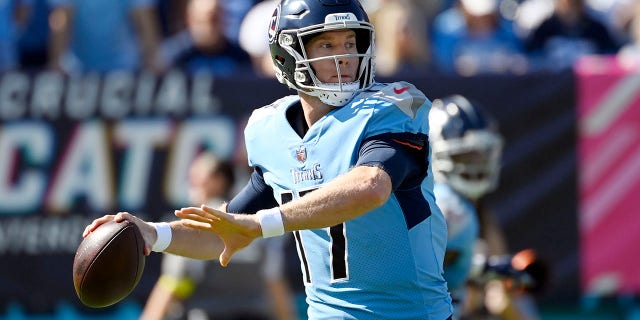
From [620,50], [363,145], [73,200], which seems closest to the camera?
[363,145]

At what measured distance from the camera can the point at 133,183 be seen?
843 centimetres

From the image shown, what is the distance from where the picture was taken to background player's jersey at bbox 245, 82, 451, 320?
161 inches

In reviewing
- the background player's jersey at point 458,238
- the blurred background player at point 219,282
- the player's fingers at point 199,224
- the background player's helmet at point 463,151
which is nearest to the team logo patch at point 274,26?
the player's fingers at point 199,224

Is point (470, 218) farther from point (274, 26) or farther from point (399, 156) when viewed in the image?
point (399, 156)

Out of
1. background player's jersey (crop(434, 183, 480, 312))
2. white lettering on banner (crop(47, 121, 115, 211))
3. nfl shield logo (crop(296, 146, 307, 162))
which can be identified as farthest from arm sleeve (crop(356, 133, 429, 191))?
white lettering on banner (crop(47, 121, 115, 211))

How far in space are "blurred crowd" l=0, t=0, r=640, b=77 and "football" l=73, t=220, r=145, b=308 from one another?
15.1ft

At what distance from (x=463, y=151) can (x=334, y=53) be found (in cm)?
192

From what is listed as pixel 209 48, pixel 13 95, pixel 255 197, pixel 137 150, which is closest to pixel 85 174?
pixel 137 150

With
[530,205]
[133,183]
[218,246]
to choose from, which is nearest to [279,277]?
[133,183]

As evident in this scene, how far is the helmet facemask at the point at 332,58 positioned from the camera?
418 cm

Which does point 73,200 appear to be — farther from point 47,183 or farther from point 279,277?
point 279,277

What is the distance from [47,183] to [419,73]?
268cm

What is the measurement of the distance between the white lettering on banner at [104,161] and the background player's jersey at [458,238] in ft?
10.2

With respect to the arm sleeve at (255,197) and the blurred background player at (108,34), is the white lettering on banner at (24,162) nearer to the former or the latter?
the blurred background player at (108,34)
